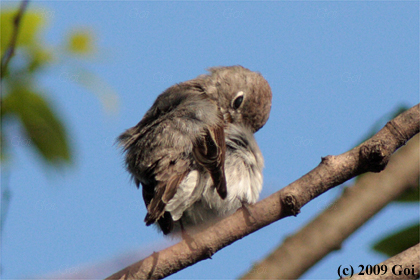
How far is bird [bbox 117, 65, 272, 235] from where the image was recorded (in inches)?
131

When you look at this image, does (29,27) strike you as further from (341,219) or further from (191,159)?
(341,219)

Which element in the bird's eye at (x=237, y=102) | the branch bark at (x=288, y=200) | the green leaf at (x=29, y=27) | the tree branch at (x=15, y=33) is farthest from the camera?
the bird's eye at (x=237, y=102)

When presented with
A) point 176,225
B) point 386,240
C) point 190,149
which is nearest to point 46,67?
point 190,149

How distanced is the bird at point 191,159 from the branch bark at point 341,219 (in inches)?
32.8

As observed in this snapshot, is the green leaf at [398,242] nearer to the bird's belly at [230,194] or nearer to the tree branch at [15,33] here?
the bird's belly at [230,194]

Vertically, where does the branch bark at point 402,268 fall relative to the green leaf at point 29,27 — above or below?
below

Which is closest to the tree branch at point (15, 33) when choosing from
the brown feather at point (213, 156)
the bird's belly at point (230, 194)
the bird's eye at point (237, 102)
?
the brown feather at point (213, 156)

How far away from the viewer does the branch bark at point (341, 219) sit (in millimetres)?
2053

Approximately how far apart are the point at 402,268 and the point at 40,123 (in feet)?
7.16

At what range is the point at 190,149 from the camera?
3.43 m

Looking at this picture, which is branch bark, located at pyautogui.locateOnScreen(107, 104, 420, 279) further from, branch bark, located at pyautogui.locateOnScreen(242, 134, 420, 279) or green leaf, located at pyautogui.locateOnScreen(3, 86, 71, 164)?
green leaf, located at pyautogui.locateOnScreen(3, 86, 71, 164)

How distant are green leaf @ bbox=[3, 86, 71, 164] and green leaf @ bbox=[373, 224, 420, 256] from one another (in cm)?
188

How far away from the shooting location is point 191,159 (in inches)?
135

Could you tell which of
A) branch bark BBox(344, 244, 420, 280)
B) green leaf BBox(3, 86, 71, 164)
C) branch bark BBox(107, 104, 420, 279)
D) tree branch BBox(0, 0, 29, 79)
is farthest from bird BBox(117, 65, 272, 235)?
tree branch BBox(0, 0, 29, 79)
